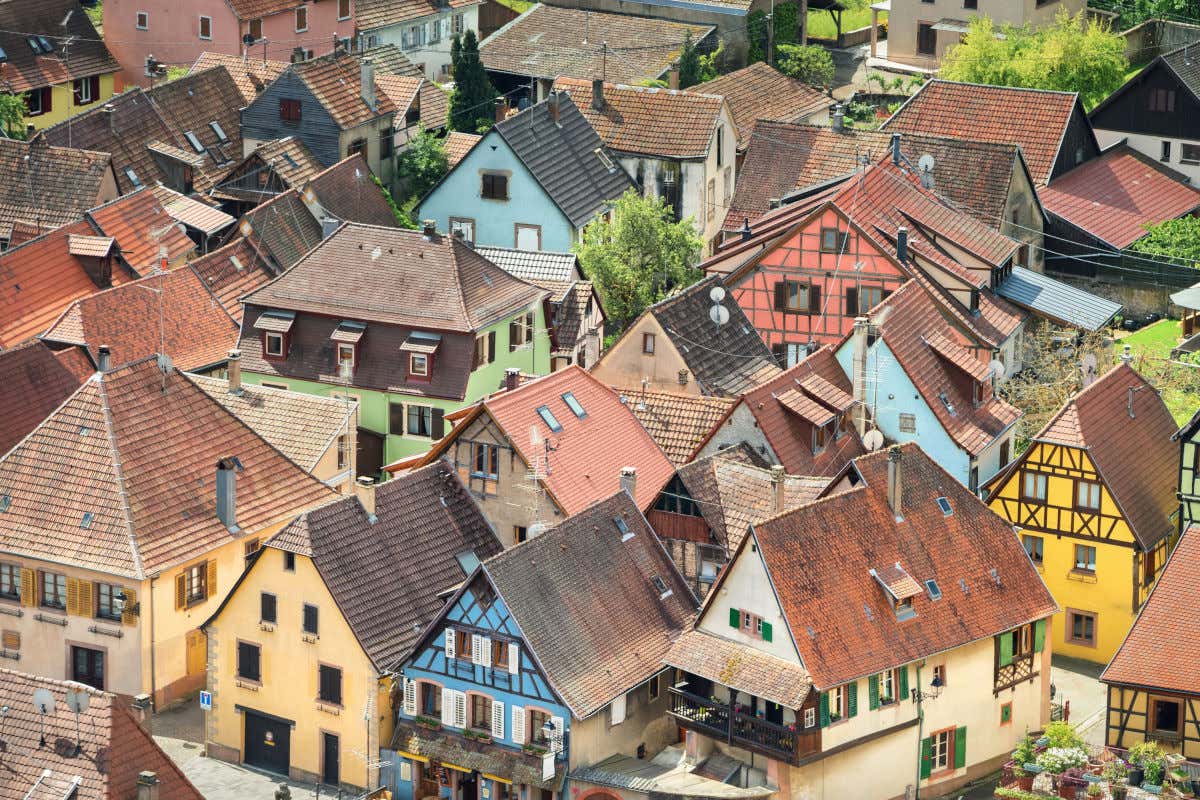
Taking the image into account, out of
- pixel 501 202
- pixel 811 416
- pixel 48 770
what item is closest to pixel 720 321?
pixel 811 416

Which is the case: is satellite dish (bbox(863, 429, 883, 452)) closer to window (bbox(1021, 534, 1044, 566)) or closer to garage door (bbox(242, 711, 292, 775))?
window (bbox(1021, 534, 1044, 566))

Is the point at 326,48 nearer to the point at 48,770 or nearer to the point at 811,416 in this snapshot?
the point at 811,416

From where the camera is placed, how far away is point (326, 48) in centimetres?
14875

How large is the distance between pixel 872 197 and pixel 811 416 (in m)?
15.4

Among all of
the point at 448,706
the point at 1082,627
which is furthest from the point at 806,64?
the point at 448,706

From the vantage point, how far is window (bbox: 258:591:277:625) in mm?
93000

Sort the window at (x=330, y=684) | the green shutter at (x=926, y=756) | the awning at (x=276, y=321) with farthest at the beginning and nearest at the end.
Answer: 1. the awning at (x=276, y=321)
2. the window at (x=330, y=684)
3. the green shutter at (x=926, y=756)

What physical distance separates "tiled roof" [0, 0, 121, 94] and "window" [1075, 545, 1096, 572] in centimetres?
6137

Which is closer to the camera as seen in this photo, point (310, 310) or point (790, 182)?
point (310, 310)

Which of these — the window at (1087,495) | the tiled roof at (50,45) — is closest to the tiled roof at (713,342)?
the window at (1087,495)

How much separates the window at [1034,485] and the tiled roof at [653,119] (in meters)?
33.5

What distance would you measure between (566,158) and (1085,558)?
35700 mm

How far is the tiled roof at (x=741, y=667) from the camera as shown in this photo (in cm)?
8838

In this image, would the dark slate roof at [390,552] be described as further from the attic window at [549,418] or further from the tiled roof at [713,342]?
the tiled roof at [713,342]
